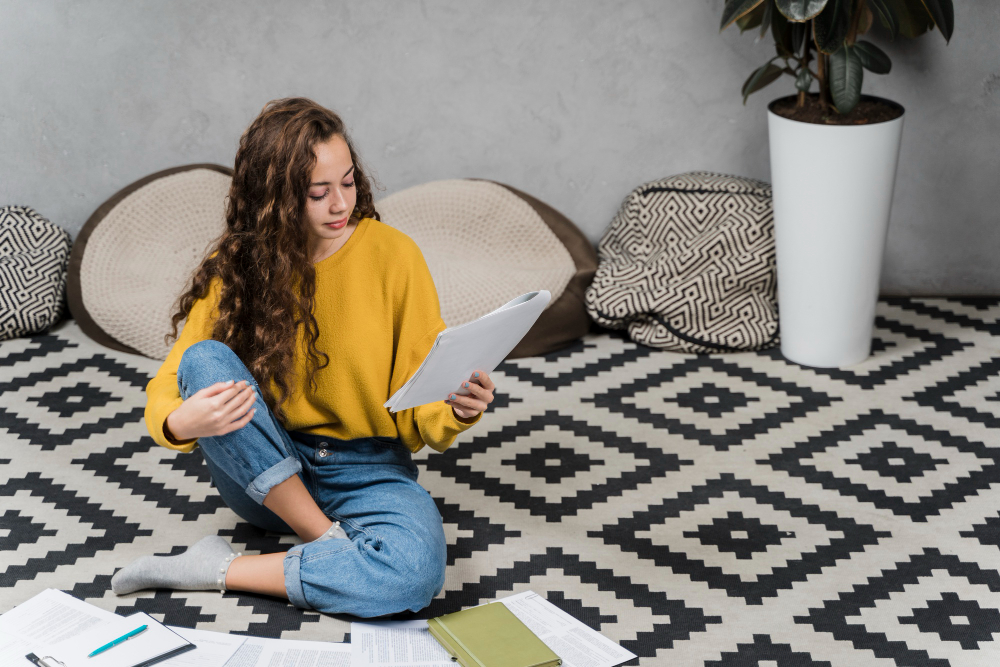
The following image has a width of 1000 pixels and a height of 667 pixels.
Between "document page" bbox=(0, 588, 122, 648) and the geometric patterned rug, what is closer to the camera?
"document page" bbox=(0, 588, 122, 648)

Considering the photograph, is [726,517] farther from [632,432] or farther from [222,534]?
[222,534]

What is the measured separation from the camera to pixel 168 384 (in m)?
1.61

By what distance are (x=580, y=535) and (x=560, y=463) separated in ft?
0.98

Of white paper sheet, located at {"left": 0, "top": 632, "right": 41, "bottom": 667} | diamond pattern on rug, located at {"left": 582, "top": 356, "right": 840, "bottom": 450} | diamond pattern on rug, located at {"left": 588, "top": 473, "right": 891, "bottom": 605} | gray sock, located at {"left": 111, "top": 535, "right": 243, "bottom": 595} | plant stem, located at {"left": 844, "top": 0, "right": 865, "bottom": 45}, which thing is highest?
plant stem, located at {"left": 844, "top": 0, "right": 865, "bottom": 45}

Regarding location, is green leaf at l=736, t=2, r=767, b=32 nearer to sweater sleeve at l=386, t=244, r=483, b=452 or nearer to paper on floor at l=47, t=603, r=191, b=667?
sweater sleeve at l=386, t=244, r=483, b=452

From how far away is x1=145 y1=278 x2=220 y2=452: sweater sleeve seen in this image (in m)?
1.55

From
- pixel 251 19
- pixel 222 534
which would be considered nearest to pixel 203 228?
pixel 251 19

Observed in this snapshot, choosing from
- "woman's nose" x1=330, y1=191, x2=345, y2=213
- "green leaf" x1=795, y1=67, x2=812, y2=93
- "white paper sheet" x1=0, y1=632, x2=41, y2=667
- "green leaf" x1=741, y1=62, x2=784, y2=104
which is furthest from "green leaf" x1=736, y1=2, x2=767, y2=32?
"white paper sheet" x1=0, y1=632, x2=41, y2=667

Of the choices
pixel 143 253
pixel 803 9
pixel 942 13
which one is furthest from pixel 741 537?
pixel 143 253

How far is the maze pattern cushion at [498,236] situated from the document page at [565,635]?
1207 mm

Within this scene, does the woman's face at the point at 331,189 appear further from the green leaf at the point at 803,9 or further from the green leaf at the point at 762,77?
the green leaf at the point at 762,77

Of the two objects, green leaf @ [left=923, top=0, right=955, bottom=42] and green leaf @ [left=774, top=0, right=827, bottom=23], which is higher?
green leaf @ [left=774, top=0, right=827, bottom=23]

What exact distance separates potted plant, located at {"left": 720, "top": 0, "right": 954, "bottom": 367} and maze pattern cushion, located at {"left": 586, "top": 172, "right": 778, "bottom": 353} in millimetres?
133

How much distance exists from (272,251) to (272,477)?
1.17ft
